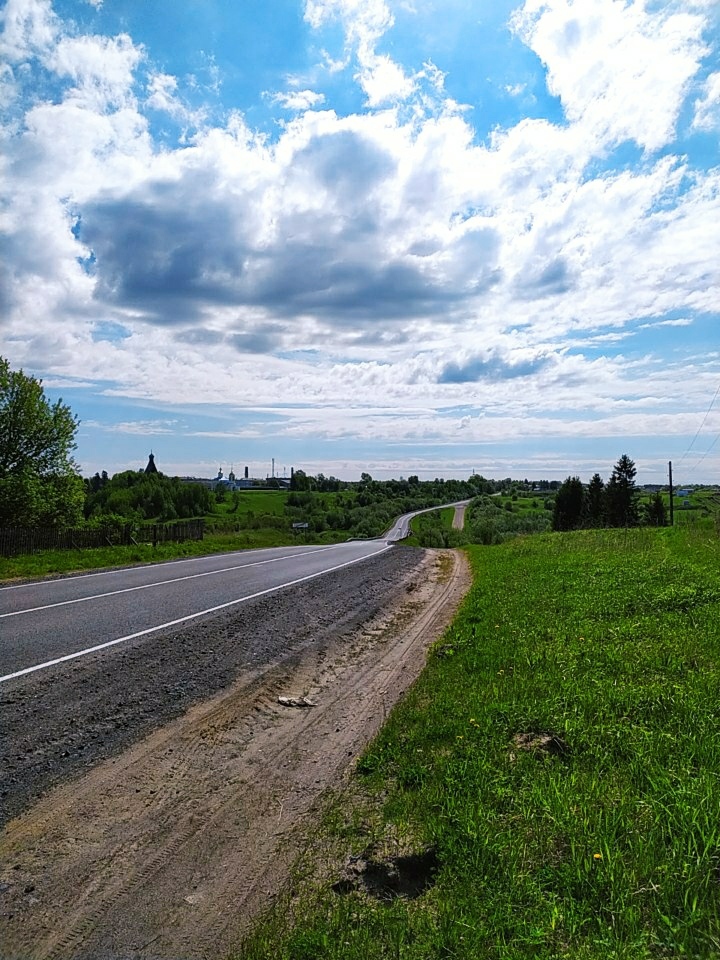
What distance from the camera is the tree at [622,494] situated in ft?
248

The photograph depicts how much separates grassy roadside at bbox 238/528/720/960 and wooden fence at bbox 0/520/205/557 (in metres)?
19.5

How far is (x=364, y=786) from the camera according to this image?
4781mm

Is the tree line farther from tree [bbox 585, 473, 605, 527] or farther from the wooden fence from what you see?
the wooden fence

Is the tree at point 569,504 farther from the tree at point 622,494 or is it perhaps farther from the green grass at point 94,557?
the green grass at point 94,557

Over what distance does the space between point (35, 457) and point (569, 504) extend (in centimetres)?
6995

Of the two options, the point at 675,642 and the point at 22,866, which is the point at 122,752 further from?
the point at 675,642

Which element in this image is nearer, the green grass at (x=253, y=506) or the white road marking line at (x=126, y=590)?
the white road marking line at (x=126, y=590)

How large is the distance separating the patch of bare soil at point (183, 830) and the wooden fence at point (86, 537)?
18399mm

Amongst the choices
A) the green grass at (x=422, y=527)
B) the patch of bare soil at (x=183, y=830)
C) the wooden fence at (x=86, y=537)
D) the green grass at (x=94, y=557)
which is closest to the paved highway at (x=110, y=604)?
the green grass at (x=94, y=557)

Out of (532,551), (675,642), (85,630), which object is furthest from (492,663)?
(532,551)

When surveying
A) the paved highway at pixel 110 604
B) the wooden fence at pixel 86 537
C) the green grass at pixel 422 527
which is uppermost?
the wooden fence at pixel 86 537

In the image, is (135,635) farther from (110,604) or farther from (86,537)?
(86,537)

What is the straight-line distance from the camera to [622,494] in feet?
253

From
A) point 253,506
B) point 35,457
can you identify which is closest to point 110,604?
point 35,457
